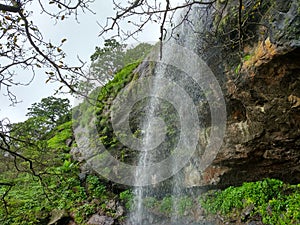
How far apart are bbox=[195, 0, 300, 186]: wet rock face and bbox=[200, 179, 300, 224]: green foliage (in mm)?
190

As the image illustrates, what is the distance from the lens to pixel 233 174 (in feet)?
18.0

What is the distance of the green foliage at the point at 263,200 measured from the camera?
4531 millimetres

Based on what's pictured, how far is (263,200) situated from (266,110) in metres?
1.80

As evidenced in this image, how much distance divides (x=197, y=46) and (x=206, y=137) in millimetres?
2238

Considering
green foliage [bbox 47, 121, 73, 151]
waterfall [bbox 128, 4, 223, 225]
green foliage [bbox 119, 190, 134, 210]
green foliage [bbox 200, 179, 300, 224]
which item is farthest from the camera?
green foliage [bbox 47, 121, 73, 151]

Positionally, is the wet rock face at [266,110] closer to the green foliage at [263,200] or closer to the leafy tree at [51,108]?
the green foliage at [263,200]

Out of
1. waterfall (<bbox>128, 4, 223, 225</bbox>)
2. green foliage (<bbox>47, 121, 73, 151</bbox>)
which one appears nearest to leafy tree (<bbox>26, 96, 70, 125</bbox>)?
green foliage (<bbox>47, 121, 73, 151</bbox>)

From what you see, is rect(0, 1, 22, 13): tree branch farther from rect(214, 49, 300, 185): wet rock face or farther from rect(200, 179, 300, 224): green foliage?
rect(200, 179, 300, 224): green foliage

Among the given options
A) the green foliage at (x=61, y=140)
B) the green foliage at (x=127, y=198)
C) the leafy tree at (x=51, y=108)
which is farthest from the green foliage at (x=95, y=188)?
the leafy tree at (x=51, y=108)

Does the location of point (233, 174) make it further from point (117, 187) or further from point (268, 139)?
point (117, 187)

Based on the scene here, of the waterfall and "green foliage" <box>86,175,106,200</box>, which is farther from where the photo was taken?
"green foliage" <box>86,175,106,200</box>

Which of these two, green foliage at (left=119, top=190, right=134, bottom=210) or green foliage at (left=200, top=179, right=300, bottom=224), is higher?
green foliage at (left=119, top=190, right=134, bottom=210)

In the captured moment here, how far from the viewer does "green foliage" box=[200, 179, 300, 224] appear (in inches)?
178

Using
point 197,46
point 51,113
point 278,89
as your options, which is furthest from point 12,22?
point 51,113
